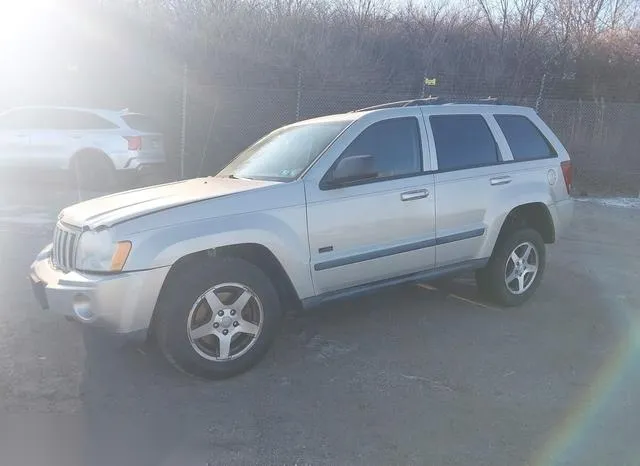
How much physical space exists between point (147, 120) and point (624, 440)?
10697mm

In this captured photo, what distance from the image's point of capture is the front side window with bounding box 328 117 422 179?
4633mm

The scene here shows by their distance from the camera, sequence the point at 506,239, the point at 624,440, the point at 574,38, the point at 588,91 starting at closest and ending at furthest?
the point at 624,440, the point at 506,239, the point at 588,91, the point at 574,38

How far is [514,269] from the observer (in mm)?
5496

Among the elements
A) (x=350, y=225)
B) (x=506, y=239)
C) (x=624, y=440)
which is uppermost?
(x=350, y=225)

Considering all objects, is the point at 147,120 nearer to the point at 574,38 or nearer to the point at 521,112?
the point at 521,112

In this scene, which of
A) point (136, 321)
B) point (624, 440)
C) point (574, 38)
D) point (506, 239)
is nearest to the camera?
point (624, 440)

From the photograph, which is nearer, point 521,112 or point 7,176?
point 521,112

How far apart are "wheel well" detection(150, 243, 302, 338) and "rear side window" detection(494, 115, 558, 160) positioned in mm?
2620

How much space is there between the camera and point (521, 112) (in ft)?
19.0

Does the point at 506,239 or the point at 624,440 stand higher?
the point at 506,239

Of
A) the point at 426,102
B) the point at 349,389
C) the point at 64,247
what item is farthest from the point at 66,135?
the point at 349,389

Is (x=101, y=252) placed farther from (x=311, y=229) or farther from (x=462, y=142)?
(x=462, y=142)

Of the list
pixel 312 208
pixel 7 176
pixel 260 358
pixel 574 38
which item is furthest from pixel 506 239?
pixel 574 38

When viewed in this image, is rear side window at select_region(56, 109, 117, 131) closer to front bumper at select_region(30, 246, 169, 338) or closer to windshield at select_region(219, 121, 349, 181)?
windshield at select_region(219, 121, 349, 181)
